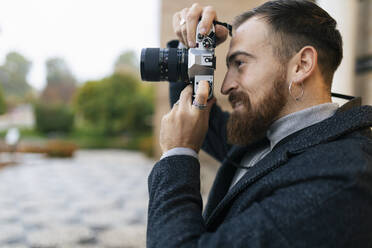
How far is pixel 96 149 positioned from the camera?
12.1m

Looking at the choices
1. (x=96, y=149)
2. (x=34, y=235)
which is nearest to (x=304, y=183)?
(x=34, y=235)

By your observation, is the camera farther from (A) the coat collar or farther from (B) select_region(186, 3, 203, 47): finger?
(A) the coat collar

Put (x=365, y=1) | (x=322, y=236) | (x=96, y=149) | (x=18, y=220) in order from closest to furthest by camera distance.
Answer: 1. (x=322, y=236)
2. (x=365, y=1)
3. (x=18, y=220)
4. (x=96, y=149)

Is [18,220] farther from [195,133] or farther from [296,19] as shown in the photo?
[296,19]

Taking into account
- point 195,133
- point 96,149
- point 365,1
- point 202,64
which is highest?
point 365,1

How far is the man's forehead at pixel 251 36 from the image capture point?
0.82 m

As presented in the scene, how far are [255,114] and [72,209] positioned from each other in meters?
2.66

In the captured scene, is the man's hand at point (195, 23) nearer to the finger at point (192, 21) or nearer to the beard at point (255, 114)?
the finger at point (192, 21)

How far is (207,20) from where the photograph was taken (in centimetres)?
84

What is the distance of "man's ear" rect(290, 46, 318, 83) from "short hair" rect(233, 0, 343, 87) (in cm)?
2

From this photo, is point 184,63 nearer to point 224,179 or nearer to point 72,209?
point 224,179

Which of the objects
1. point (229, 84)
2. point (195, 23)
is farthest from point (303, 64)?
point (195, 23)

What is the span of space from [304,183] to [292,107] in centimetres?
30

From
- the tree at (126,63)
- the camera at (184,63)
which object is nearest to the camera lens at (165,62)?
the camera at (184,63)
